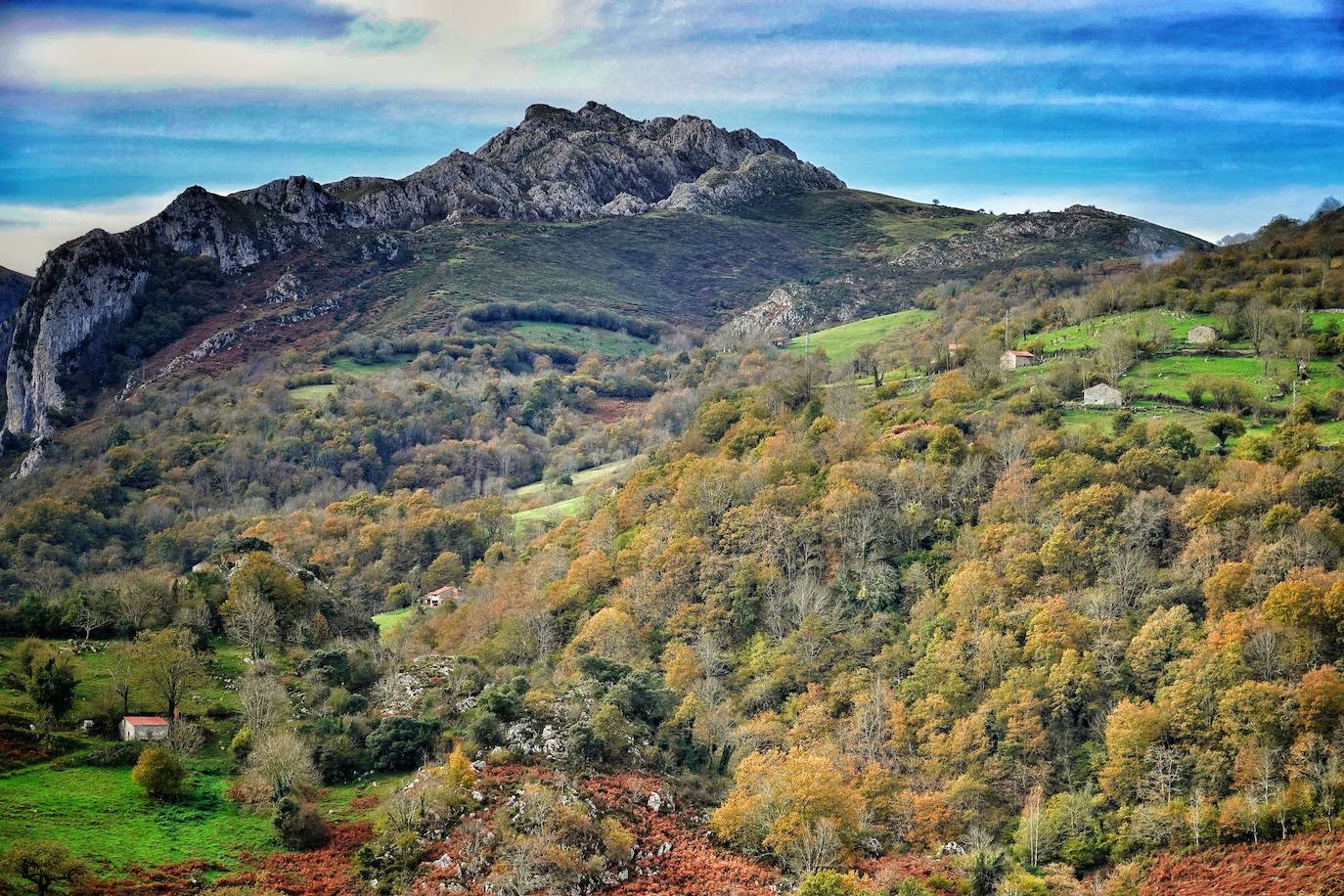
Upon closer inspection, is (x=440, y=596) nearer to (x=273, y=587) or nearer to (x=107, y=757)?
(x=273, y=587)

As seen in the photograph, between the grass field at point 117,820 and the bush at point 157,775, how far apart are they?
1.61 ft

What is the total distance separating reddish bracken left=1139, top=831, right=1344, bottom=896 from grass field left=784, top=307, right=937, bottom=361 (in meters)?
102

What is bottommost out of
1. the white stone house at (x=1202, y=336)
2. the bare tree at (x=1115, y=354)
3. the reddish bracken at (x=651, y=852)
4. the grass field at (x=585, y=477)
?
the reddish bracken at (x=651, y=852)

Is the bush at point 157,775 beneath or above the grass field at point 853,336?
beneath

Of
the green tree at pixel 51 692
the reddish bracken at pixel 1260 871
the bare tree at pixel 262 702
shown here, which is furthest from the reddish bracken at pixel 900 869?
the green tree at pixel 51 692

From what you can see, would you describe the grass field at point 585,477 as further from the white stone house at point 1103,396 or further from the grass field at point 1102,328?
the white stone house at point 1103,396

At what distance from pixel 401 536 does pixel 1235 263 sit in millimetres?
95696

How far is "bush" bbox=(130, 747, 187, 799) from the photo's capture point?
144ft

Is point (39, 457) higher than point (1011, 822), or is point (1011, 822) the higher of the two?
point (39, 457)

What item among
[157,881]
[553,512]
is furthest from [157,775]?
[553,512]

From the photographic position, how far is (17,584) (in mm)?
109500

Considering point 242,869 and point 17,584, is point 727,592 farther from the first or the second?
point 17,584

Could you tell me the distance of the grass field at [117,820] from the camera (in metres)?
40.0

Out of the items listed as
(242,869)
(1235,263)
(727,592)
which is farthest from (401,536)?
(1235,263)
